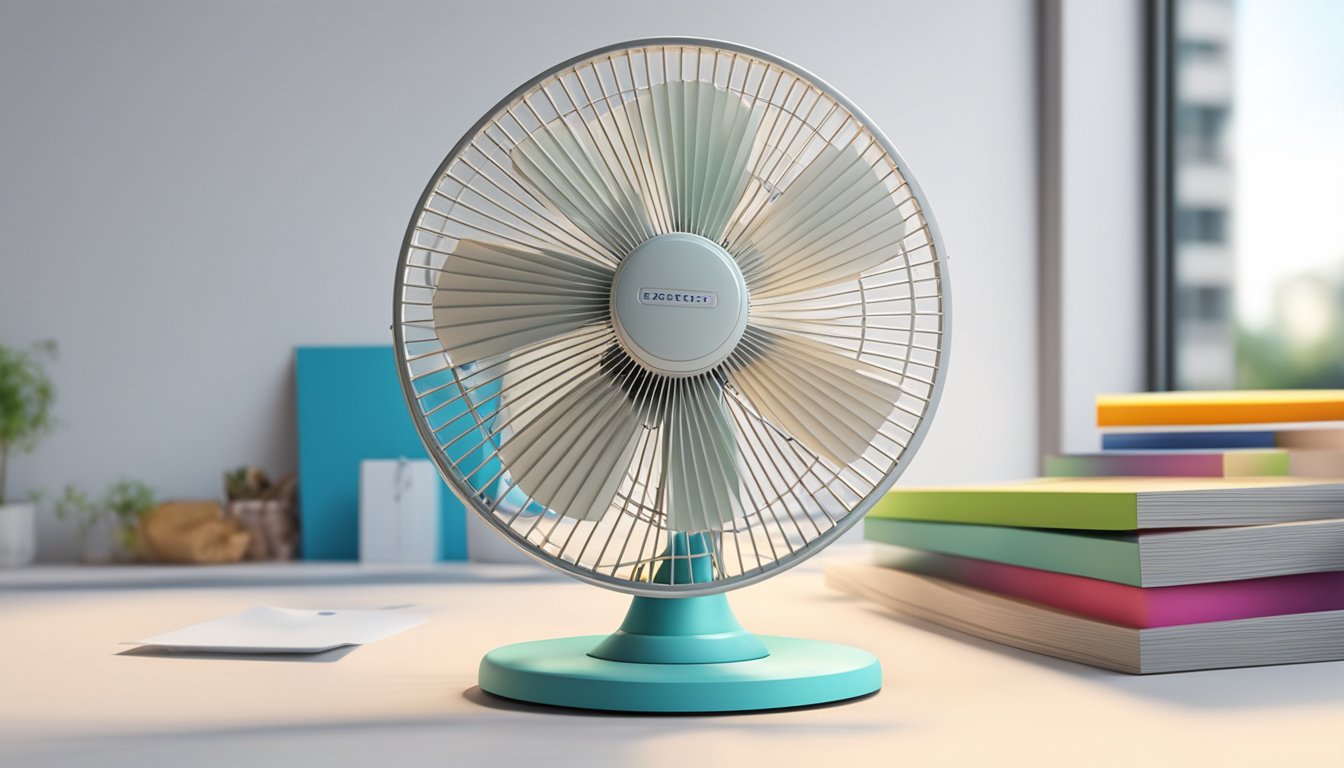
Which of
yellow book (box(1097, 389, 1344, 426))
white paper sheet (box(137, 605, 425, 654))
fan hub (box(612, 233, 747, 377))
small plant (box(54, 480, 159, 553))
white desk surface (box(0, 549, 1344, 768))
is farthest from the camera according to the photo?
small plant (box(54, 480, 159, 553))

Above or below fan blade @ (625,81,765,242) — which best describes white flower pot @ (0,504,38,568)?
below

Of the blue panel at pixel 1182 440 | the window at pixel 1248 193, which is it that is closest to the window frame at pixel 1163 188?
the window at pixel 1248 193

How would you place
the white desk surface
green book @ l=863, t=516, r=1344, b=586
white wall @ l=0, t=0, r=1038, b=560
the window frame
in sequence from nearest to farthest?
the white desk surface
green book @ l=863, t=516, r=1344, b=586
white wall @ l=0, t=0, r=1038, b=560
the window frame

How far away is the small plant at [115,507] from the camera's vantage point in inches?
85.7

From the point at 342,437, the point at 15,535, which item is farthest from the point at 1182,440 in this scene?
the point at 15,535

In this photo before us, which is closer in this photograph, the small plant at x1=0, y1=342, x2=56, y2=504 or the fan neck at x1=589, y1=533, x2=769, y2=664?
the fan neck at x1=589, y1=533, x2=769, y2=664

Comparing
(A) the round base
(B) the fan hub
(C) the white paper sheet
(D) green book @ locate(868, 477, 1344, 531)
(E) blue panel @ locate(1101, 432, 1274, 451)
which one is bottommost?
(C) the white paper sheet

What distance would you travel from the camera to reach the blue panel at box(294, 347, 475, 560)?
2225 mm

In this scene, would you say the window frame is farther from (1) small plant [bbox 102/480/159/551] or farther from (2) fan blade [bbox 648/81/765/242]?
(1) small plant [bbox 102/480/159/551]

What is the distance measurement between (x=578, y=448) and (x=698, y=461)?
89mm

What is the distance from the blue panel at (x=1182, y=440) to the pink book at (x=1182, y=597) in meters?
0.40

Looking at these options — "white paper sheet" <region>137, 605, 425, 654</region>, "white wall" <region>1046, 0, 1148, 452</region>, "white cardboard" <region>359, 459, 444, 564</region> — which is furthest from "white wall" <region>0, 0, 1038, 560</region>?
"white wall" <region>1046, 0, 1148, 452</region>

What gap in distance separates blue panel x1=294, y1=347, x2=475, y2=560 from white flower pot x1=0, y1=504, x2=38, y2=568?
1.58 feet

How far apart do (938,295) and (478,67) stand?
1.63 m
